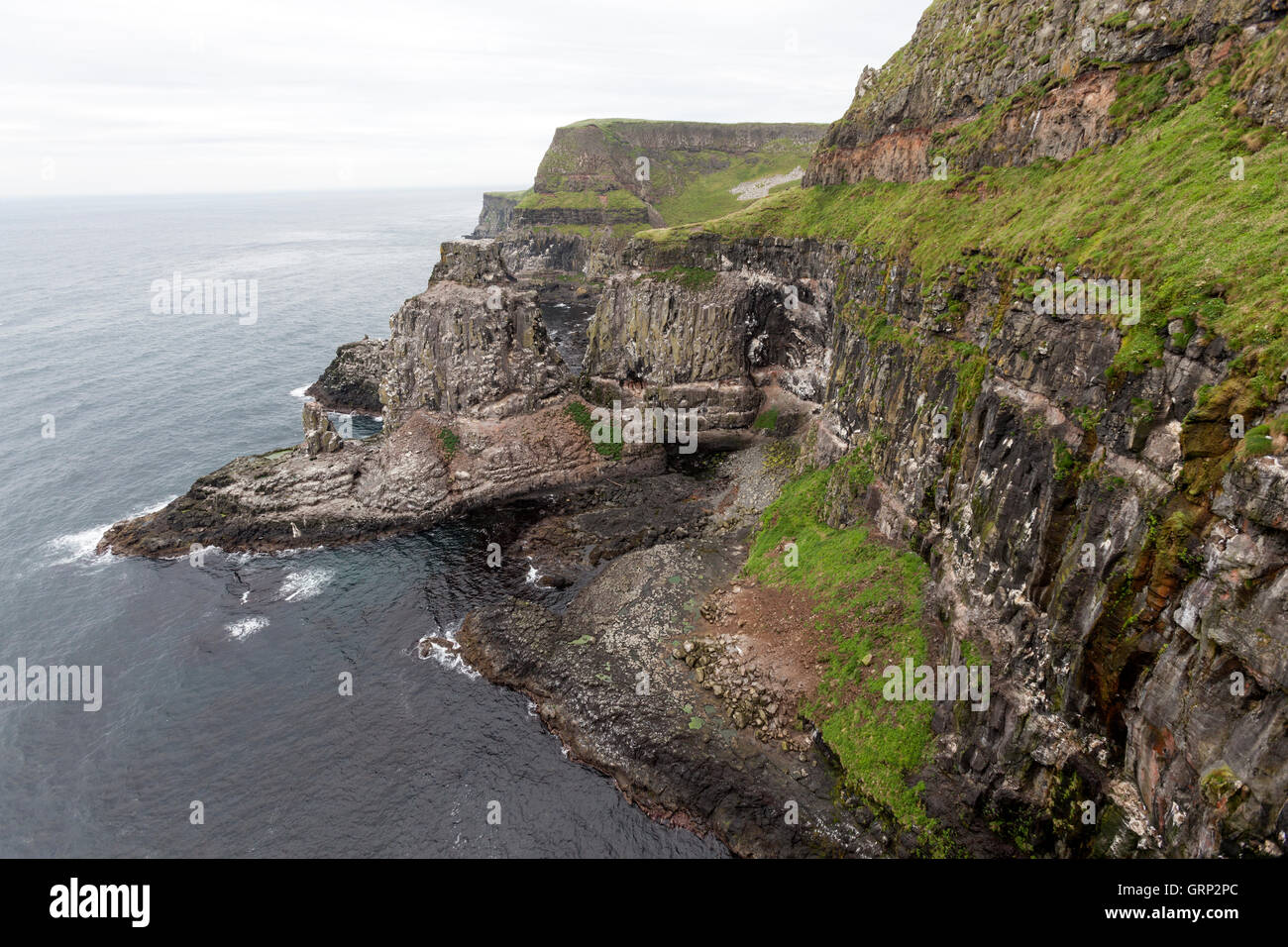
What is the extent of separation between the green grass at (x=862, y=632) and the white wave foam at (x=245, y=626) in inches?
1369

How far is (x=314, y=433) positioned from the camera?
6019 cm

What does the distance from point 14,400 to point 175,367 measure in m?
18.2

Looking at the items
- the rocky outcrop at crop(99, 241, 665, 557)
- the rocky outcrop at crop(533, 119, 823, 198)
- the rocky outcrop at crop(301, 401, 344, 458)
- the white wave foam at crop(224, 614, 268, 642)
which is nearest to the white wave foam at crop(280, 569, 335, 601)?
the white wave foam at crop(224, 614, 268, 642)

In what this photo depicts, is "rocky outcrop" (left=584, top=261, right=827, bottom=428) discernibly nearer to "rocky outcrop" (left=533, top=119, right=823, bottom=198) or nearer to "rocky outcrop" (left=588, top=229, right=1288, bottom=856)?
"rocky outcrop" (left=588, top=229, right=1288, bottom=856)

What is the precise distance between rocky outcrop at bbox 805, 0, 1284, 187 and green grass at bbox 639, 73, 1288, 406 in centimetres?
165

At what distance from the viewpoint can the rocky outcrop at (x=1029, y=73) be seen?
2727cm

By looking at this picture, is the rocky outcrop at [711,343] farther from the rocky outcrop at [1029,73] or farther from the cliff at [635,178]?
the cliff at [635,178]

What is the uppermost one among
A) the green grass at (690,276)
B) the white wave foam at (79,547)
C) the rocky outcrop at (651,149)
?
the rocky outcrop at (651,149)

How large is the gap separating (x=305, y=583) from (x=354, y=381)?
39.8 m

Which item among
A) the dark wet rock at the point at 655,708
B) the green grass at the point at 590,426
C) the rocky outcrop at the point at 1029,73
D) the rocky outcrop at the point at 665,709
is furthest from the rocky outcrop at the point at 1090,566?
the green grass at the point at 590,426

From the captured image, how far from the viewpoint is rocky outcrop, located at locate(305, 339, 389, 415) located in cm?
8119

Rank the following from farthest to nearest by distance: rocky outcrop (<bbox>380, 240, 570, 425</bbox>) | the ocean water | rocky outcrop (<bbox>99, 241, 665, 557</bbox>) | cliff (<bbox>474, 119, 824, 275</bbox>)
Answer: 1. cliff (<bbox>474, 119, 824, 275</bbox>)
2. rocky outcrop (<bbox>380, 240, 570, 425</bbox>)
3. rocky outcrop (<bbox>99, 241, 665, 557</bbox>)
4. the ocean water

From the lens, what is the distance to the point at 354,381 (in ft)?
269
